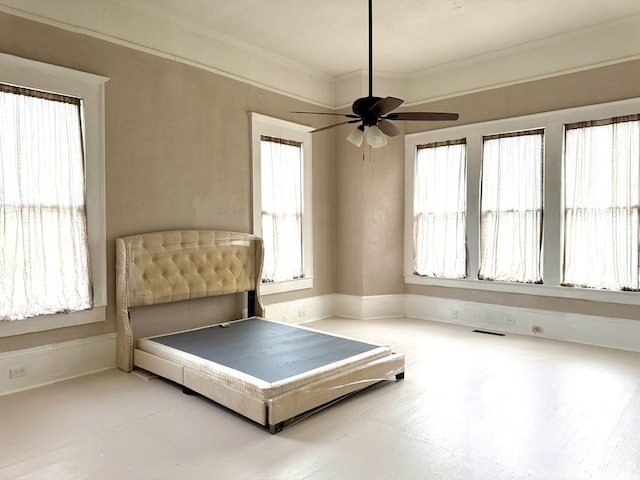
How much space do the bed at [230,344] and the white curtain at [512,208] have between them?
2.50 metres

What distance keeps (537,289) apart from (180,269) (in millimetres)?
4219

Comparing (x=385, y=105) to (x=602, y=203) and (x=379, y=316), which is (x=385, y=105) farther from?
(x=379, y=316)

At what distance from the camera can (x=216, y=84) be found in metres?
5.22

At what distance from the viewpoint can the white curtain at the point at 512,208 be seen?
555 centimetres

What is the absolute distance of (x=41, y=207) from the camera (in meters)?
3.88

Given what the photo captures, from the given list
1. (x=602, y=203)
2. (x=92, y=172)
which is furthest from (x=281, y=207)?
(x=602, y=203)

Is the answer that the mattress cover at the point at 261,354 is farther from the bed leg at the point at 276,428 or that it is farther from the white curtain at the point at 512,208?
the white curtain at the point at 512,208

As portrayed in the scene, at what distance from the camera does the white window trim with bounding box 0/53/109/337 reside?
392 cm

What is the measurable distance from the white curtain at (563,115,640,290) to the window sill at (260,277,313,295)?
3.26 m

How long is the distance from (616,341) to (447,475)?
3.58 m

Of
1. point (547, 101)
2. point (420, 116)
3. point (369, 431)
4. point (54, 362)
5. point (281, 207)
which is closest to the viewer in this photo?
point (369, 431)

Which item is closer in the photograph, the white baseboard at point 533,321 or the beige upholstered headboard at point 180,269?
the beige upholstered headboard at point 180,269

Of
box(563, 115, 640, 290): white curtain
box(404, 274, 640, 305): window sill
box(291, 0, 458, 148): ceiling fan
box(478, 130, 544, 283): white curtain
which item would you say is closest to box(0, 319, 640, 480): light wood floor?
box(404, 274, 640, 305): window sill

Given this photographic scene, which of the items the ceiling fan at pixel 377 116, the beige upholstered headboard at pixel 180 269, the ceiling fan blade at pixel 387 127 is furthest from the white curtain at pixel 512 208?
the beige upholstered headboard at pixel 180 269
